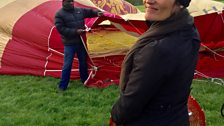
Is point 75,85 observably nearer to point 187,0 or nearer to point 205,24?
point 205,24

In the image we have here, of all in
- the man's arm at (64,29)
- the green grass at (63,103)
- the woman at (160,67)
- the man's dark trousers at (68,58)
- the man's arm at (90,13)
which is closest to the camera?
the woman at (160,67)

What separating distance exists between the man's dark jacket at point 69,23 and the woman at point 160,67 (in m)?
4.54

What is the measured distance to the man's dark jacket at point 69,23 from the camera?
21.1ft

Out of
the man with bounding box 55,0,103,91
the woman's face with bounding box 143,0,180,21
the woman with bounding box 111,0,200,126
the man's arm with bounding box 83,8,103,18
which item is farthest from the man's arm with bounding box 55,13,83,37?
the woman's face with bounding box 143,0,180,21

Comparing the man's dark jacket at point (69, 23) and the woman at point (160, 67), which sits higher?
the woman at point (160, 67)

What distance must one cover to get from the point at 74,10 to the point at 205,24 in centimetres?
220

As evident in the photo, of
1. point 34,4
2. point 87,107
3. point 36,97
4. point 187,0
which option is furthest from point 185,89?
point 34,4

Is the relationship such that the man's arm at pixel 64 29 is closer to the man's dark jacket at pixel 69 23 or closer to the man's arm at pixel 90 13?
the man's dark jacket at pixel 69 23

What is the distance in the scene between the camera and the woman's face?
1825mm

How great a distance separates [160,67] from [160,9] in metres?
0.26

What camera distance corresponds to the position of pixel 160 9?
1839 millimetres

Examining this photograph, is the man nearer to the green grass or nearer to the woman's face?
the green grass

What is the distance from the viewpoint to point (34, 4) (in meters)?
8.32

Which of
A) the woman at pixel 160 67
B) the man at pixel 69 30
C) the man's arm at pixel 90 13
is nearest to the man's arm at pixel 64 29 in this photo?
the man at pixel 69 30
